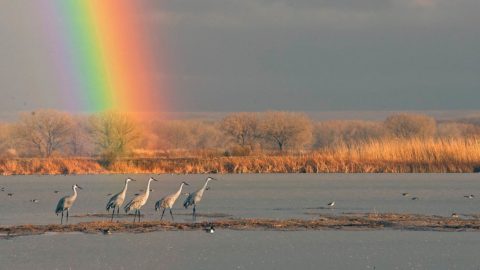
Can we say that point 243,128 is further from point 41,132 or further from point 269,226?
point 269,226

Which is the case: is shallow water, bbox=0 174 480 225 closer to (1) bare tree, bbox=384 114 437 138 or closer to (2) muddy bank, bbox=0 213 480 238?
(2) muddy bank, bbox=0 213 480 238

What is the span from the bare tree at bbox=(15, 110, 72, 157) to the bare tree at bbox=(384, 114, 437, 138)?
39.5 meters

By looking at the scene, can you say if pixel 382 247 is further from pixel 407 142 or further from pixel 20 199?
pixel 407 142

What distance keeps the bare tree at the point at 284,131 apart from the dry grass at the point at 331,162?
31175mm

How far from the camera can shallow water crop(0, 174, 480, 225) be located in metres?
28.7

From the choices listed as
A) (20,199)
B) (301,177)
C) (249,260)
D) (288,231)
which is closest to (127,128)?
(301,177)

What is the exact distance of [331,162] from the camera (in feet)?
187

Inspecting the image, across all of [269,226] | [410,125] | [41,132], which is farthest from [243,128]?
[269,226]

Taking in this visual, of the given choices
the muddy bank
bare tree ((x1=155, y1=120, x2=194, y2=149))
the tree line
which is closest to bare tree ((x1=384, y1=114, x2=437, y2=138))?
the tree line

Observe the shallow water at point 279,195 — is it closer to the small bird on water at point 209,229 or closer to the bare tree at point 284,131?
the small bird on water at point 209,229

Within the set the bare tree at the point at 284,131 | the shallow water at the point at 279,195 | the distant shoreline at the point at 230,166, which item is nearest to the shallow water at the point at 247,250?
the shallow water at the point at 279,195

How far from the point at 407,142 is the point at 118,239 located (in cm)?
3719

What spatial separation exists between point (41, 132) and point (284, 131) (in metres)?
24.6

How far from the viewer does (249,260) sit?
58.5 feet
